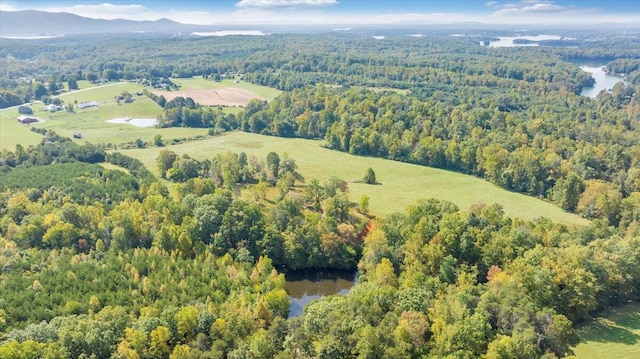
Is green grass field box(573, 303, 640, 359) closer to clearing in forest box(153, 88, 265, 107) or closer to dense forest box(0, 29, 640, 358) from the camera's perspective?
dense forest box(0, 29, 640, 358)

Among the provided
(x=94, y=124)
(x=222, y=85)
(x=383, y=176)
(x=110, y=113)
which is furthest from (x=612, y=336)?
(x=222, y=85)

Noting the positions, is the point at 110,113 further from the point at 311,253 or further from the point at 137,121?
the point at 311,253

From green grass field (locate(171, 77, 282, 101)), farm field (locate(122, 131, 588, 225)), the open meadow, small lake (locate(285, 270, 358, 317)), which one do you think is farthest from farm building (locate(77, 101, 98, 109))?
small lake (locate(285, 270, 358, 317))

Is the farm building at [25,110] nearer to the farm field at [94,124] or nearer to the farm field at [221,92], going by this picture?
the farm field at [94,124]

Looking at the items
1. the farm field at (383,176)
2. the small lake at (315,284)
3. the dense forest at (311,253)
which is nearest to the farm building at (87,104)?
the dense forest at (311,253)

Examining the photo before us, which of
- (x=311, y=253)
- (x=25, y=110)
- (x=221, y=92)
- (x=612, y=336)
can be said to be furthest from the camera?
(x=221, y=92)

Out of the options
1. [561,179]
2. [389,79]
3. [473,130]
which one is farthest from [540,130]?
[389,79]
